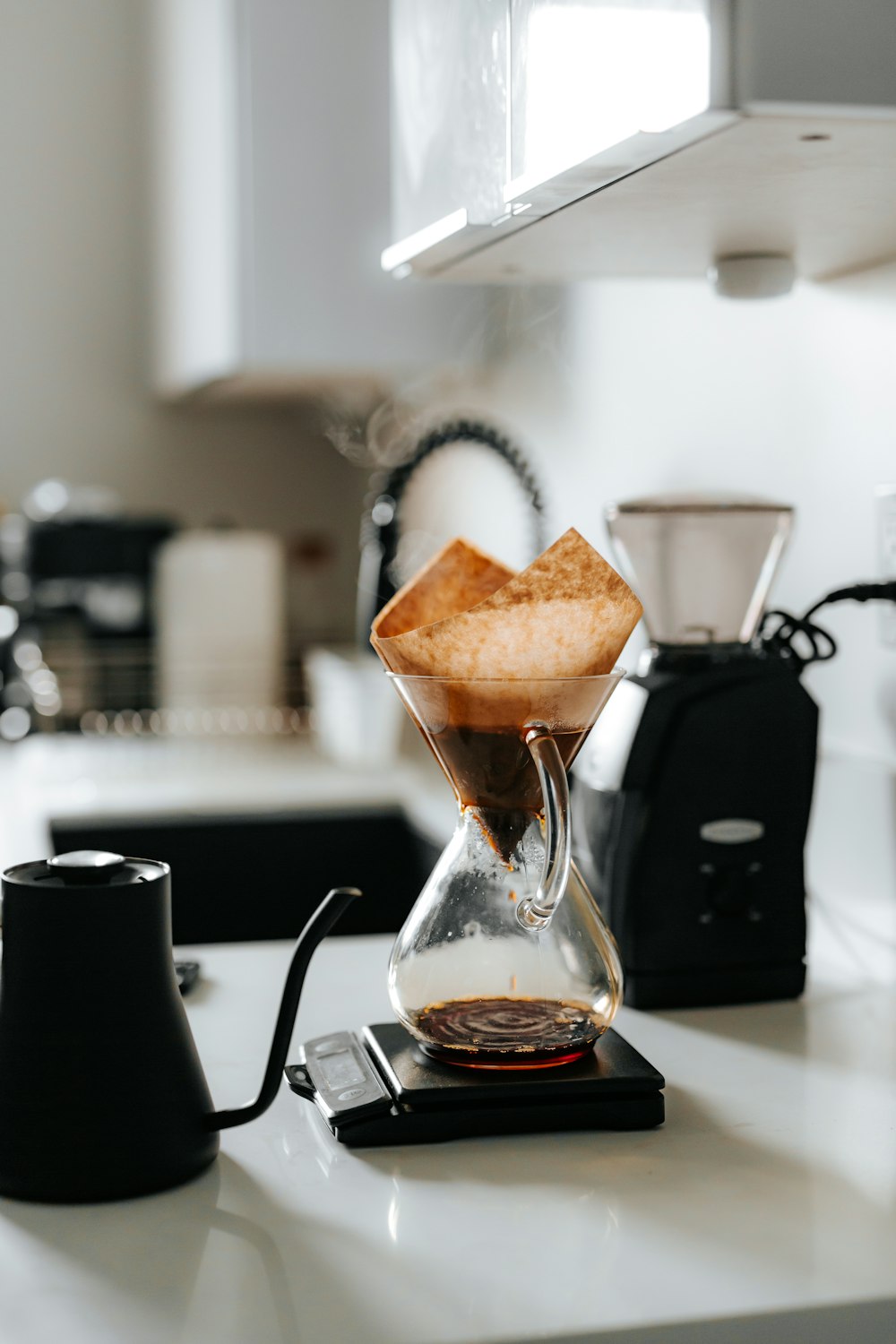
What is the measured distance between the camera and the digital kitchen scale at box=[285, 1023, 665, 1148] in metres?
0.73

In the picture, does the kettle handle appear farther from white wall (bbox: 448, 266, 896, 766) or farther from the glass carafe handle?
white wall (bbox: 448, 266, 896, 766)

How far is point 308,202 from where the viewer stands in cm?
202

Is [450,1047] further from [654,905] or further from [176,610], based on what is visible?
[176,610]

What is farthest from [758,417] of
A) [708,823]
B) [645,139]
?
[645,139]

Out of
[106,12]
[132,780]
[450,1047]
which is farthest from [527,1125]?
[106,12]

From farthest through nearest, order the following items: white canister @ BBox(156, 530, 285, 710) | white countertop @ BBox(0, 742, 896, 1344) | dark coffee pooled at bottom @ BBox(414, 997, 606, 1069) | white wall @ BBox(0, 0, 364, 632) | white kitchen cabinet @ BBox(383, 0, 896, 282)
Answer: white wall @ BBox(0, 0, 364, 632)
white canister @ BBox(156, 530, 285, 710)
dark coffee pooled at bottom @ BBox(414, 997, 606, 1069)
white kitchen cabinet @ BBox(383, 0, 896, 282)
white countertop @ BBox(0, 742, 896, 1344)

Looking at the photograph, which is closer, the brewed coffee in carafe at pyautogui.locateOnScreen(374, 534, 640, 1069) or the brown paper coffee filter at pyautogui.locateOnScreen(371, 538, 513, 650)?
the brewed coffee in carafe at pyautogui.locateOnScreen(374, 534, 640, 1069)

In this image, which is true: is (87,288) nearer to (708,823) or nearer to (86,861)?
A: (708,823)

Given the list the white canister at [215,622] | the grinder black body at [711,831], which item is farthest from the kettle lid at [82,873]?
the white canister at [215,622]

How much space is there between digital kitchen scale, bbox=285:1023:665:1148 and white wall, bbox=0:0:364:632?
2205mm

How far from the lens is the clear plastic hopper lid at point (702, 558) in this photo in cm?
108

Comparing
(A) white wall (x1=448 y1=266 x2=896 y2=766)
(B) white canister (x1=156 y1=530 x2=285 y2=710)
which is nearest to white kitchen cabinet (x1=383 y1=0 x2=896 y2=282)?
(A) white wall (x1=448 y1=266 x2=896 y2=766)

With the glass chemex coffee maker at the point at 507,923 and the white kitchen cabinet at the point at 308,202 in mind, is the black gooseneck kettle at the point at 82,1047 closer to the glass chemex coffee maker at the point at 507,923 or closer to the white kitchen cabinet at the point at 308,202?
the glass chemex coffee maker at the point at 507,923

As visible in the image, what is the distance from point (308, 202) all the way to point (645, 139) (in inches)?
54.8
